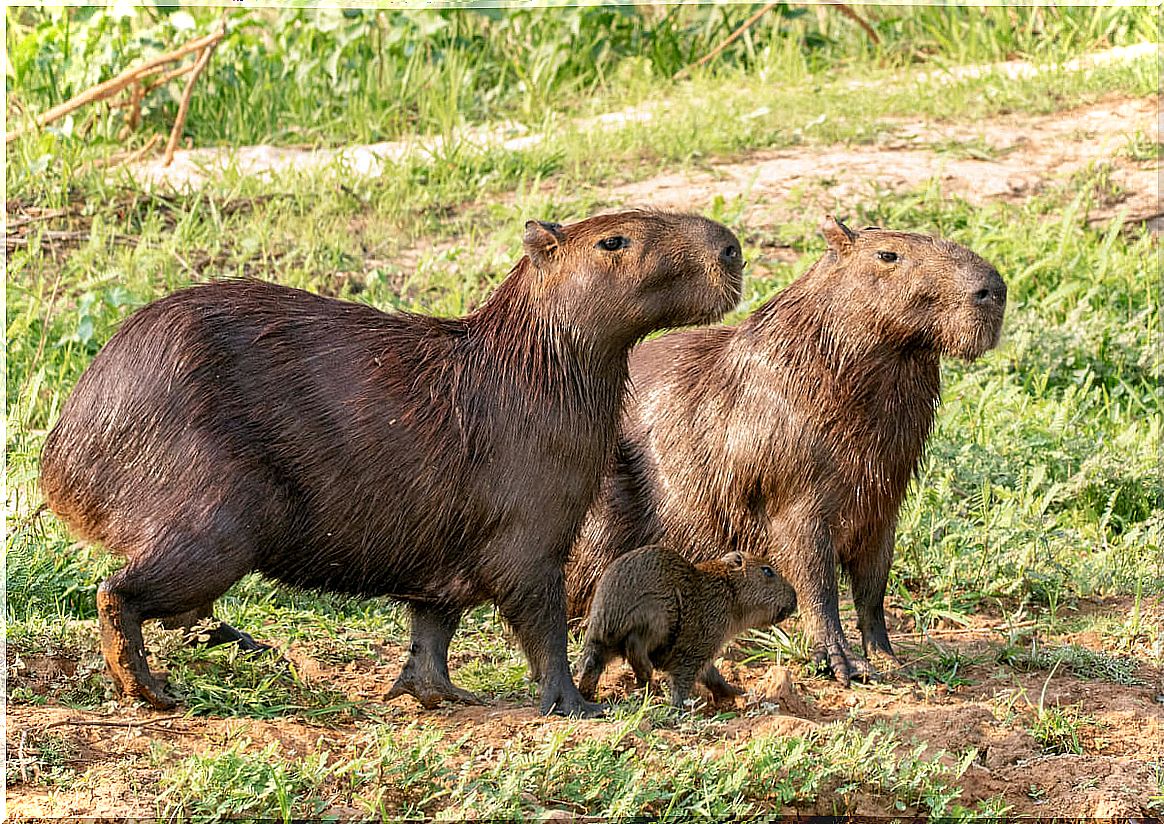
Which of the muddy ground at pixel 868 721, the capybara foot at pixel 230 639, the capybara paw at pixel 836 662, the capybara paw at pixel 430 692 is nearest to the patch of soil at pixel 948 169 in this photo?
the muddy ground at pixel 868 721

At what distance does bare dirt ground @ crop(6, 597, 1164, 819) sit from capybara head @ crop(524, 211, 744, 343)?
41.7 inches

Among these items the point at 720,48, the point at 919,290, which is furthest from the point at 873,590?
the point at 720,48

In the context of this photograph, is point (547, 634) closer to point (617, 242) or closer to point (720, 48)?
point (617, 242)

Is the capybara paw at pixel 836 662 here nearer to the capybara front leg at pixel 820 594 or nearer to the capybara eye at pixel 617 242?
the capybara front leg at pixel 820 594

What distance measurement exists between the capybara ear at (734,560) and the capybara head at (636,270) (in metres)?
0.81

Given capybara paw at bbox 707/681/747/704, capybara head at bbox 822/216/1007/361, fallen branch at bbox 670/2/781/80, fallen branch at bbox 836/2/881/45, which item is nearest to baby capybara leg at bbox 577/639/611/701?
capybara paw at bbox 707/681/747/704

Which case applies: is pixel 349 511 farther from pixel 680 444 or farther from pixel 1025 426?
pixel 1025 426

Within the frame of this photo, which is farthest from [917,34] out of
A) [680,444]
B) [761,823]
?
[761,823]

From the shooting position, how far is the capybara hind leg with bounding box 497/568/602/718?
13.5ft

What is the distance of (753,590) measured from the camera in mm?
4586

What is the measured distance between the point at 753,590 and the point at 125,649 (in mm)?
1768

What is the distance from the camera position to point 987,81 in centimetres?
1002

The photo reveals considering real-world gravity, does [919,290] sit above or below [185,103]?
below

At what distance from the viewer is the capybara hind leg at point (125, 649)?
384cm
